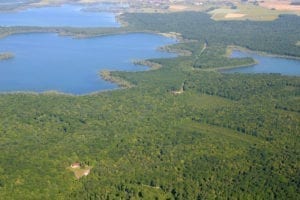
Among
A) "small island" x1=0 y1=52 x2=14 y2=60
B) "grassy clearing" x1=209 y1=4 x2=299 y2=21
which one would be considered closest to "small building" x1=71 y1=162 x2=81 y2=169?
"small island" x1=0 y1=52 x2=14 y2=60

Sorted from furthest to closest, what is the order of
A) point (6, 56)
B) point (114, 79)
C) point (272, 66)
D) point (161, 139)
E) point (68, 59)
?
1. point (6, 56)
2. point (68, 59)
3. point (272, 66)
4. point (114, 79)
5. point (161, 139)

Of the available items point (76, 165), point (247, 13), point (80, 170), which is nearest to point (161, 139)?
point (76, 165)

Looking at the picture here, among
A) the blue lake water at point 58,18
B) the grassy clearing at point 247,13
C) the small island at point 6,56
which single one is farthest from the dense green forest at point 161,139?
the grassy clearing at point 247,13

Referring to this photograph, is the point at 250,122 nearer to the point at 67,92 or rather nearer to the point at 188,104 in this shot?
the point at 188,104

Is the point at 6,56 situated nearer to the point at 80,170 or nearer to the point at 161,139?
the point at 161,139

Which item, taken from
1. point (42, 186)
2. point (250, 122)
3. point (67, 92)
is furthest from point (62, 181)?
point (67, 92)

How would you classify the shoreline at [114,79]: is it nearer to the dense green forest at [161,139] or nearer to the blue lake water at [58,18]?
the dense green forest at [161,139]

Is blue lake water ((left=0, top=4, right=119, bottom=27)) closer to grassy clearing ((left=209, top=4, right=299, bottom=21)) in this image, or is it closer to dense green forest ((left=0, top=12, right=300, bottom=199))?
grassy clearing ((left=209, top=4, right=299, bottom=21))
